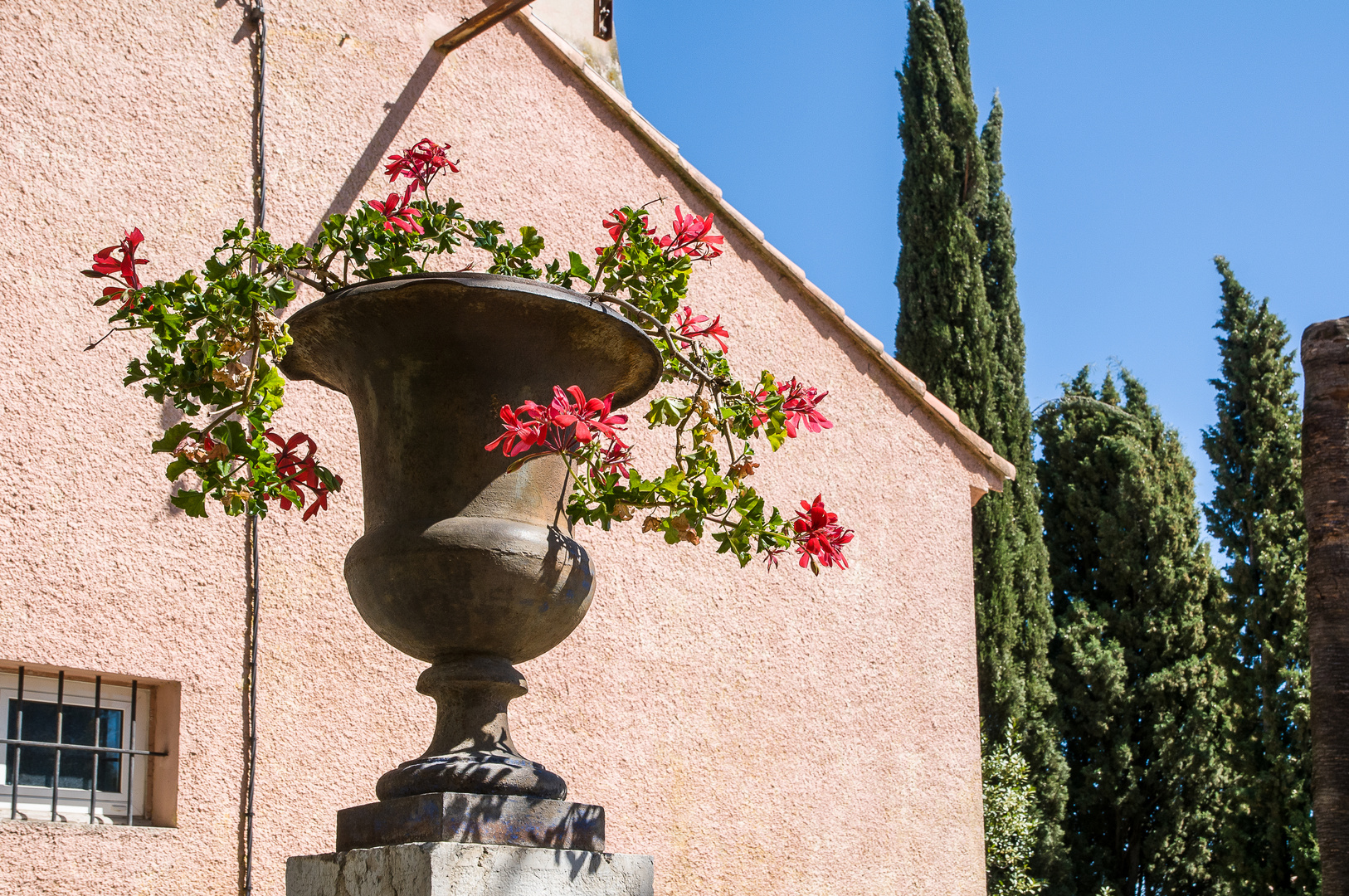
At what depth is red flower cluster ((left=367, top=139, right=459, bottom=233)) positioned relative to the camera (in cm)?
293

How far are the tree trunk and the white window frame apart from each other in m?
5.37

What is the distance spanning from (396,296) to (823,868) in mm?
4105

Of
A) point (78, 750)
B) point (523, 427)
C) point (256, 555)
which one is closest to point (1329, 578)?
point (256, 555)

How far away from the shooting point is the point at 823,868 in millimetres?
5816

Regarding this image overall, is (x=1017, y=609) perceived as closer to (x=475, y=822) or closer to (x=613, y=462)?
(x=613, y=462)

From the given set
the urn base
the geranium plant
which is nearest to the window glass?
the geranium plant

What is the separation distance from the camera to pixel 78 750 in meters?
3.97

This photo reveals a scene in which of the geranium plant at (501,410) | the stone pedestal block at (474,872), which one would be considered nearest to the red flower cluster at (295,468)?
the geranium plant at (501,410)

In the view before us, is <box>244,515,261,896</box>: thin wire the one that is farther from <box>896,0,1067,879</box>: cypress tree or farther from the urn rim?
<box>896,0,1067,879</box>: cypress tree

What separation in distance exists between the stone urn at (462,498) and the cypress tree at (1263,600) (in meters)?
9.22

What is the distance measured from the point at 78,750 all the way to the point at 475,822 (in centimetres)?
216

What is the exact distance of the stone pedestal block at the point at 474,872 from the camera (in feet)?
7.52

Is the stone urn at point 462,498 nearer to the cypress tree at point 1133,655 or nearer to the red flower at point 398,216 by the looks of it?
the red flower at point 398,216

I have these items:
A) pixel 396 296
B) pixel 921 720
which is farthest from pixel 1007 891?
pixel 396 296
